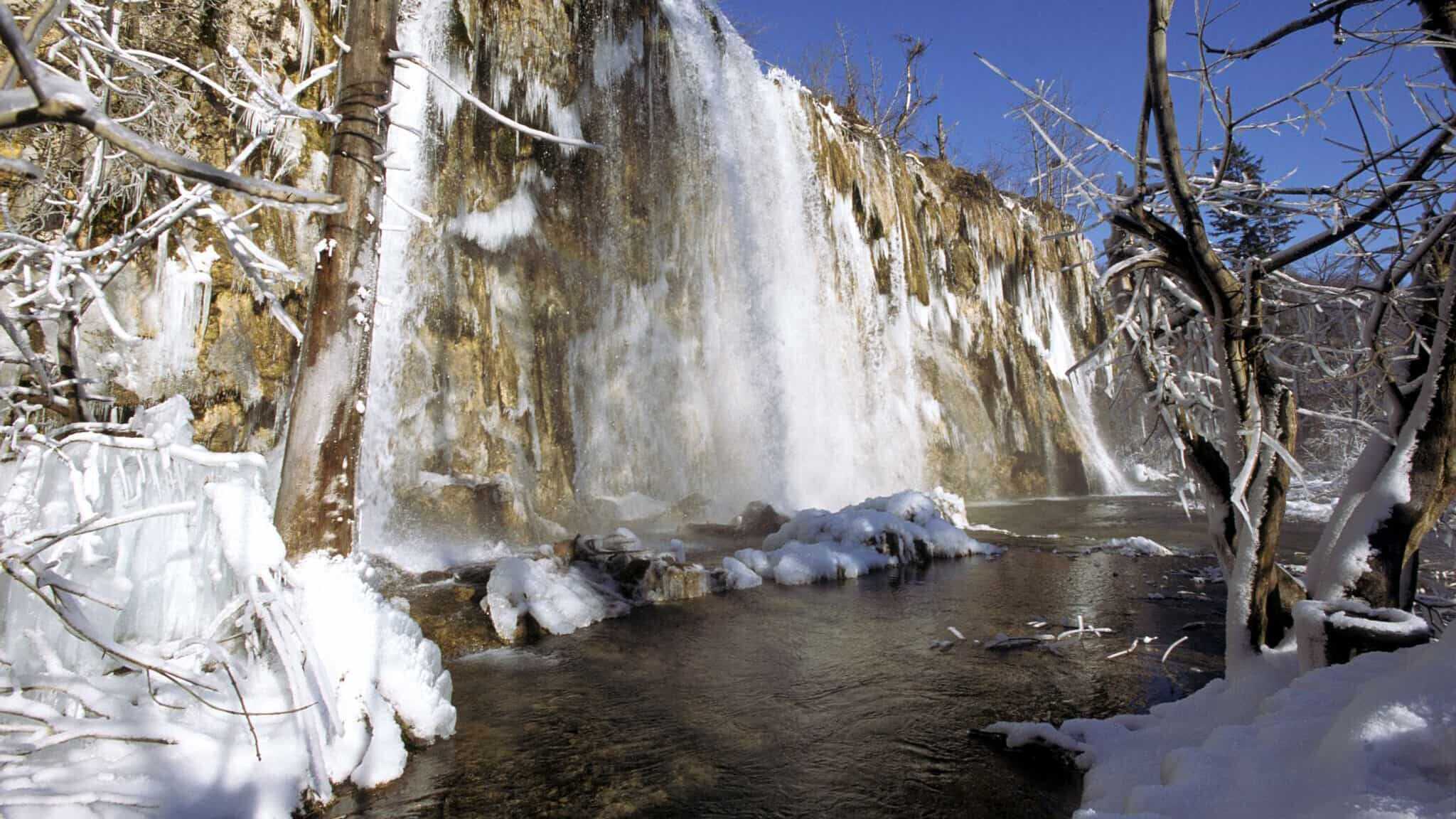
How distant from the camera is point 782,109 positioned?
58.5 ft

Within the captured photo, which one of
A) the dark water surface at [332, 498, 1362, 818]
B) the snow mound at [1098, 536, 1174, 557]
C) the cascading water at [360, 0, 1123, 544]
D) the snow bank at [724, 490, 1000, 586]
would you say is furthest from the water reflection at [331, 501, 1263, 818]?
the cascading water at [360, 0, 1123, 544]

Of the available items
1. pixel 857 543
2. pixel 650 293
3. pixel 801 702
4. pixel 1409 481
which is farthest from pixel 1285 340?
pixel 650 293

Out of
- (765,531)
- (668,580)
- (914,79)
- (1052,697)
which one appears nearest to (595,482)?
(765,531)

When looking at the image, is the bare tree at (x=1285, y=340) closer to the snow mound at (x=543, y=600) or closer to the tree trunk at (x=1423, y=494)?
the tree trunk at (x=1423, y=494)

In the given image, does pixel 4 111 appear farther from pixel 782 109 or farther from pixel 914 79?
pixel 914 79

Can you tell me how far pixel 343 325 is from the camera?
376 centimetres

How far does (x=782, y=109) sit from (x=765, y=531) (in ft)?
34.3

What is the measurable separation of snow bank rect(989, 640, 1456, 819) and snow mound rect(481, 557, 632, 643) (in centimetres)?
465

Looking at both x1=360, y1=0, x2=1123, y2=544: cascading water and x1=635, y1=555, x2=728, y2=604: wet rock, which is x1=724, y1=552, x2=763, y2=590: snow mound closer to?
x1=635, y1=555, x2=728, y2=604: wet rock

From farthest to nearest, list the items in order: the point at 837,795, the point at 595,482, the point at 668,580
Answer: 1. the point at 595,482
2. the point at 668,580
3. the point at 837,795

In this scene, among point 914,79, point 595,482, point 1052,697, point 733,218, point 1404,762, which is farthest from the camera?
point 914,79

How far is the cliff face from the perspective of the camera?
11.2 metres

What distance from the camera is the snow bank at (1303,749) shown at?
1657 millimetres

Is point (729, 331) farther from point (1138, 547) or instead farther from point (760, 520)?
point (1138, 547)
